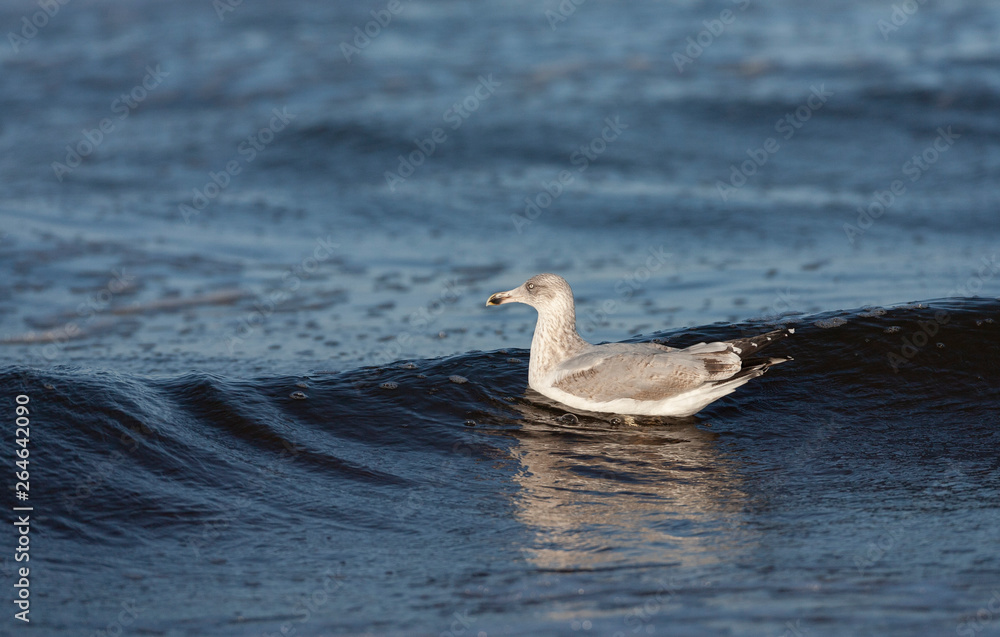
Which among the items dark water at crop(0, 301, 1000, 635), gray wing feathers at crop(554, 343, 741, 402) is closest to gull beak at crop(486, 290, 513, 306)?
dark water at crop(0, 301, 1000, 635)

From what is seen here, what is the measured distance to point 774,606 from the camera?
14.6 feet

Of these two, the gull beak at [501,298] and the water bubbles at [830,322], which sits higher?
the gull beak at [501,298]

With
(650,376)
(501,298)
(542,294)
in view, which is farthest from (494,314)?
(650,376)

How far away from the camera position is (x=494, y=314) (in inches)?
406

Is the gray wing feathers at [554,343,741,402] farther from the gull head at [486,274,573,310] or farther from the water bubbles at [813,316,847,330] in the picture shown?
the water bubbles at [813,316,847,330]

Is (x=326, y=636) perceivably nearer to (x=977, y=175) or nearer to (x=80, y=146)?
(x=977, y=175)

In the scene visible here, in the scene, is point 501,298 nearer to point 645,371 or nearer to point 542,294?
point 542,294

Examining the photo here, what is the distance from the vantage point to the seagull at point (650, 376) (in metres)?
6.91

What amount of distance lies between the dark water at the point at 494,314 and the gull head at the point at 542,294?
61cm

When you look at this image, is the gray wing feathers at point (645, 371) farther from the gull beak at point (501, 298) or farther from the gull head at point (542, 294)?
the gull beak at point (501, 298)

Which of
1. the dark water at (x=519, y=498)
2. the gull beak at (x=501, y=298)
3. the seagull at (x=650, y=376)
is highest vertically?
the gull beak at (x=501, y=298)

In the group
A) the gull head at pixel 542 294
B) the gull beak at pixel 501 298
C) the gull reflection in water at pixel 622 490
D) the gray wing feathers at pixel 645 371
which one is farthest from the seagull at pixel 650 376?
the gull beak at pixel 501 298

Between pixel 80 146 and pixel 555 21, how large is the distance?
11.5 meters

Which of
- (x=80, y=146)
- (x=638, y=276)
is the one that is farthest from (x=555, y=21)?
(x=638, y=276)
